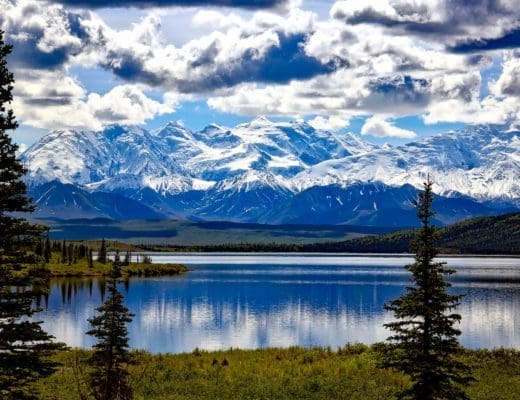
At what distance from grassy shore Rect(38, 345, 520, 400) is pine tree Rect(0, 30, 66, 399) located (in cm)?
687

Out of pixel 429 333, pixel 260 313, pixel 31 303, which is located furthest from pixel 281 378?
pixel 260 313

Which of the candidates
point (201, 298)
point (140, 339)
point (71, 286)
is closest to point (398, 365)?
point (140, 339)

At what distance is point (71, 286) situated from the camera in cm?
16075

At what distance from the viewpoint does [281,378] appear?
43938mm

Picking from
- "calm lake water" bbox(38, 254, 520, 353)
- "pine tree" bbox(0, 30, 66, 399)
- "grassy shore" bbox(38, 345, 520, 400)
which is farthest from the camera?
"calm lake water" bbox(38, 254, 520, 353)

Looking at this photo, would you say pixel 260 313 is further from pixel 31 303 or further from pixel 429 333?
pixel 31 303

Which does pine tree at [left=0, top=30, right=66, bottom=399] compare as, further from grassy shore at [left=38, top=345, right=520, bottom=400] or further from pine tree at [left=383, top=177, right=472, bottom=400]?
pine tree at [left=383, top=177, right=472, bottom=400]

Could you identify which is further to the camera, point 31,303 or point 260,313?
point 260,313

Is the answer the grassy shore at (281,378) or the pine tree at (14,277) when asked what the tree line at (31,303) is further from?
the grassy shore at (281,378)

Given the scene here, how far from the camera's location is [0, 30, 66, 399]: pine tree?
97.6 ft

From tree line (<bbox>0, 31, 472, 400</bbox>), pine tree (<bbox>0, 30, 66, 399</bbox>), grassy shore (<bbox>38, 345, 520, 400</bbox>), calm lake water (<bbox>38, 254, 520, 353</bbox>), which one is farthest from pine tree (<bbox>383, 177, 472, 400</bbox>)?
calm lake water (<bbox>38, 254, 520, 353</bbox>)

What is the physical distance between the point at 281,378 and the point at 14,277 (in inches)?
747

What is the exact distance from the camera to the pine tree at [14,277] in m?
29.7

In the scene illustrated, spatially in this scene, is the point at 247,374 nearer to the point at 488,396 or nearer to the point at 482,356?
the point at 488,396
